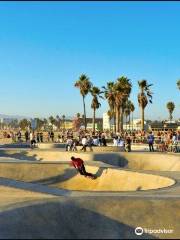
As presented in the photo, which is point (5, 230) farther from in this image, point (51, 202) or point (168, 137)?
point (168, 137)

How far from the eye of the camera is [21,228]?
764 cm

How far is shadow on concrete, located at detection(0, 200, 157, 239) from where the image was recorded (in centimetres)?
762

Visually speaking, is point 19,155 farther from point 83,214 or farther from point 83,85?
point 83,85

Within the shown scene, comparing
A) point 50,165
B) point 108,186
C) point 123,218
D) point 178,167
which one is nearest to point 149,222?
point 123,218

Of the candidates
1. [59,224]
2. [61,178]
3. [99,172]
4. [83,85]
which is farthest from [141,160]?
[83,85]

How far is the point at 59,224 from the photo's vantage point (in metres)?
8.25

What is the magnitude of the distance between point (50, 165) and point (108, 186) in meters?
3.72

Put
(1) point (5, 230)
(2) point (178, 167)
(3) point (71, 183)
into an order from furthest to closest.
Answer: (2) point (178, 167) → (3) point (71, 183) → (1) point (5, 230)

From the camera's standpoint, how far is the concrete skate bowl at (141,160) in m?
23.7

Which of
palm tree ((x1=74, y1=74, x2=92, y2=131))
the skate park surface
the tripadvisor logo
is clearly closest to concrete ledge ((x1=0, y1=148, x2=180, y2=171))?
the skate park surface

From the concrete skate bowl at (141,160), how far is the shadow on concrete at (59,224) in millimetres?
14824

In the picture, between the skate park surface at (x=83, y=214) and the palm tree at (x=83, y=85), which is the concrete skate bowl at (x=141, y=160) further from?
the palm tree at (x=83, y=85)

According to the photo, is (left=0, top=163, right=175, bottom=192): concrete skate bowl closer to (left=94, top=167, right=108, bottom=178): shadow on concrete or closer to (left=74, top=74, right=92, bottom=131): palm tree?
(left=94, top=167, right=108, bottom=178): shadow on concrete

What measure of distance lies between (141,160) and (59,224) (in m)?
17.4
